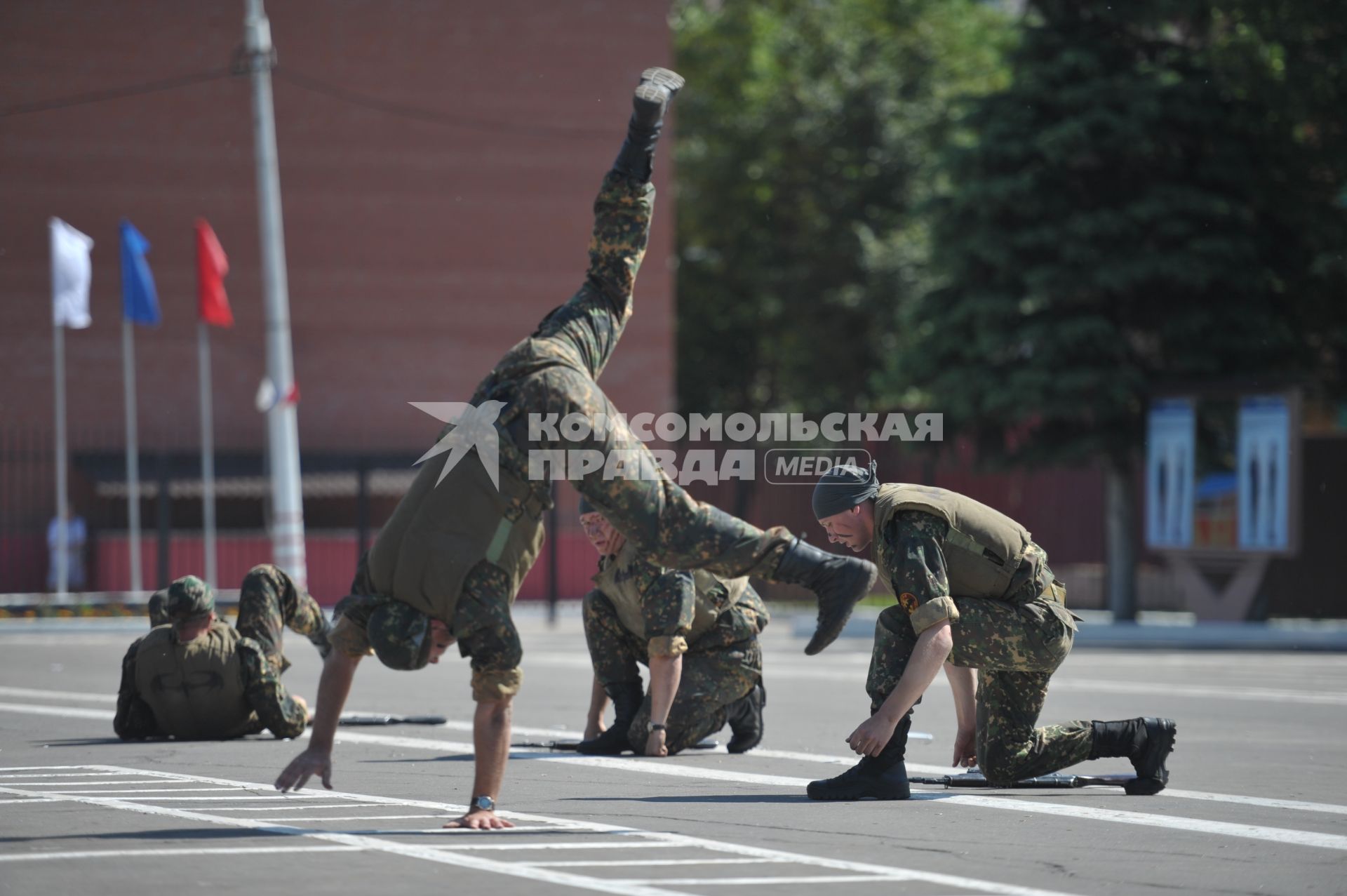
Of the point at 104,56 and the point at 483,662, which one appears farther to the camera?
the point at 104,56

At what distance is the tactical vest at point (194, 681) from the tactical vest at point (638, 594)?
7.03 ft

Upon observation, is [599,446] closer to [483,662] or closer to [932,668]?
[483,662]

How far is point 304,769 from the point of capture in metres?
6.46

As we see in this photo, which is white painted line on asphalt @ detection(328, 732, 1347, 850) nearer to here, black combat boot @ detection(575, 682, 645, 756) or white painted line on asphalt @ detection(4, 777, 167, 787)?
black combat boot @ detection(575, 682, 645, 756)

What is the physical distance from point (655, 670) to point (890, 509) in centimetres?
226

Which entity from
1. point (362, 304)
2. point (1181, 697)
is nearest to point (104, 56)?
point (362, 304)

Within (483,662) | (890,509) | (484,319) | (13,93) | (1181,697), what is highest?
(13,93)

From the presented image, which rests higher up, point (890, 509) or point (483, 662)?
point (890, 509)

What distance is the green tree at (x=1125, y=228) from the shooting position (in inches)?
928

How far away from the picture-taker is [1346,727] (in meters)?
11.5

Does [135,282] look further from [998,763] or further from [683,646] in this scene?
[998,763]

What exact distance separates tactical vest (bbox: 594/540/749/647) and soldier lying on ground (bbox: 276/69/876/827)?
2.74 m

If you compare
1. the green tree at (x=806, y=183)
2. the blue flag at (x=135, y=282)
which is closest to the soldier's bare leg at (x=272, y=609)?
the blue flag at (x=135, y=282)

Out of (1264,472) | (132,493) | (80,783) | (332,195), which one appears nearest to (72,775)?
(80,783)
